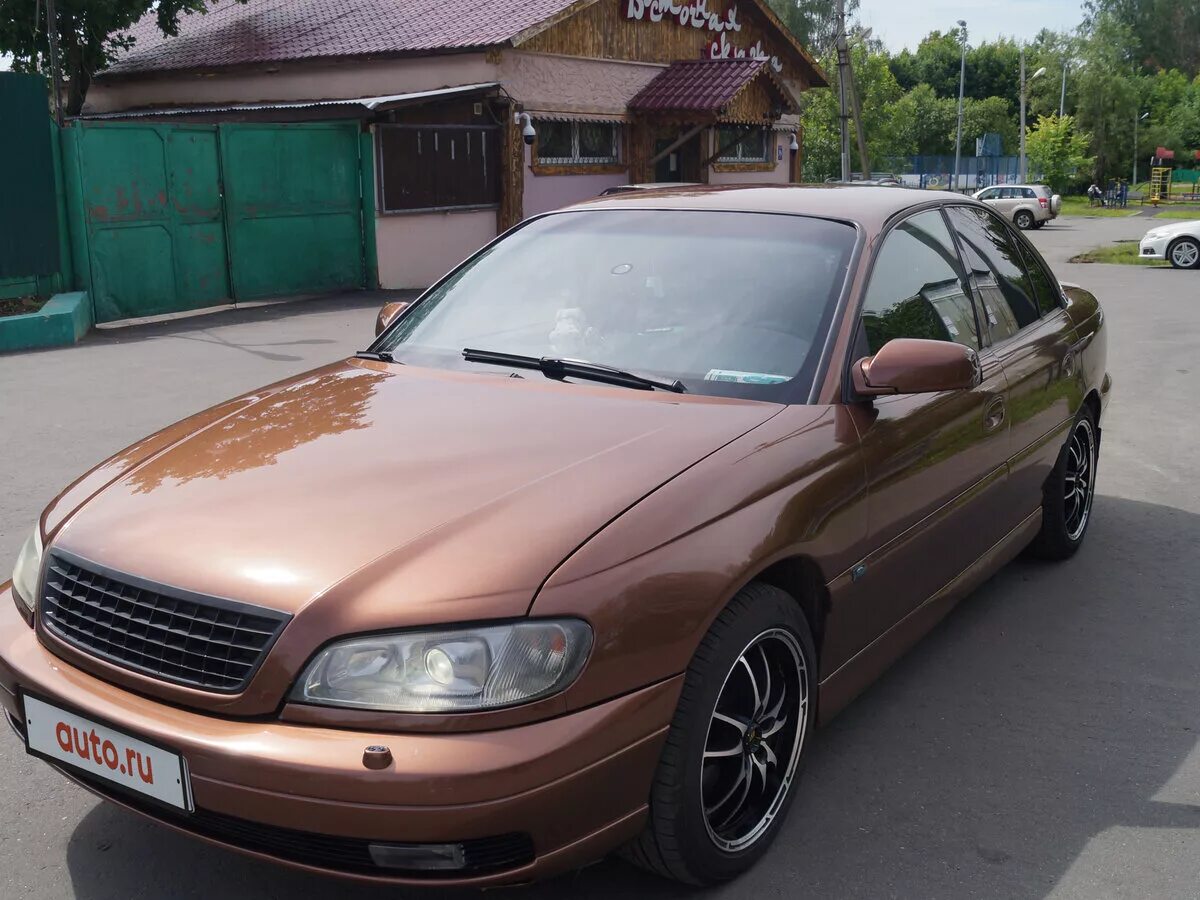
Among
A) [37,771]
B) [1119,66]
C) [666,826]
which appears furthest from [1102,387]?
[1119,66]

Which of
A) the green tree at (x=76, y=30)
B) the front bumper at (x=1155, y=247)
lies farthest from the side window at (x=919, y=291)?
the green tree at (x=76, y=30)

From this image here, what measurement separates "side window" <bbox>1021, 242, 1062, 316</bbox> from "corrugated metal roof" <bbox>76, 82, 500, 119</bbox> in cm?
1361

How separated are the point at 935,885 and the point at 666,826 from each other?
76 cm

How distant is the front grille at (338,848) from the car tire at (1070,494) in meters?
3.36

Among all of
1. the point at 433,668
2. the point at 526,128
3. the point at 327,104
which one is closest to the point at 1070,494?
the point at 433,668

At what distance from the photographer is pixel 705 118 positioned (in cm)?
2469

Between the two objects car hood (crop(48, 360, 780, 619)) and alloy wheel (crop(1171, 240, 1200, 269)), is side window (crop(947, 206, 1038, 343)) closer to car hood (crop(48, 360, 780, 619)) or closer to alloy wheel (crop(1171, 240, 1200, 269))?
car hood (crop(48, 360, 780, 619))

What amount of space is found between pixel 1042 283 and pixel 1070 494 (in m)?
0.93

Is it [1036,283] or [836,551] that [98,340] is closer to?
[1036,283]

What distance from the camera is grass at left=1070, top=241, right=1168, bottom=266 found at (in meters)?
23.8

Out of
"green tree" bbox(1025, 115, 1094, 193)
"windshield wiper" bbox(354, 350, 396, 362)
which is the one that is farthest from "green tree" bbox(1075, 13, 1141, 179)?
"windshield wiper" bbox(354, 350, 396, 362)

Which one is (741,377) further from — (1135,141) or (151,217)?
(1135,141)

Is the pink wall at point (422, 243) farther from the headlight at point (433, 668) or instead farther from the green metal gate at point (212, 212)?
the headlight at point (433, 668)

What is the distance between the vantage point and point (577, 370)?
351 centimetres
